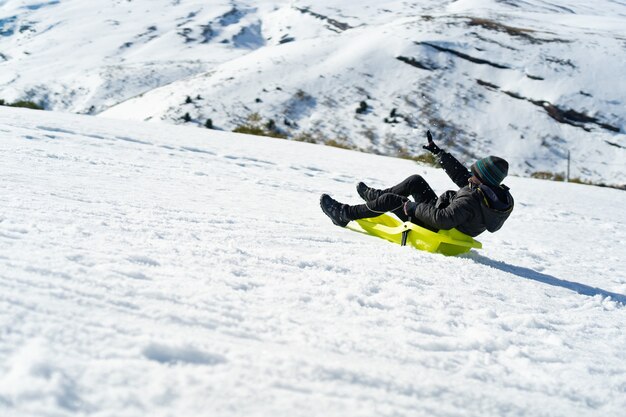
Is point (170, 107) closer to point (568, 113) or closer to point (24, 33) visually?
point (568, 113)

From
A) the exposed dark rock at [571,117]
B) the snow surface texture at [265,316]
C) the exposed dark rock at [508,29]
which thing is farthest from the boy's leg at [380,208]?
the exposed dark rock at [508,29]

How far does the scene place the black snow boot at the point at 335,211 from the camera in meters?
5.43

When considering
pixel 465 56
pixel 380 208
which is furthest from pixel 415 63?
pixel 380 208

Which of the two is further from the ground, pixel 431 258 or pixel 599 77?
pixel 431 258

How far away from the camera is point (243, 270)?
10.4 ft

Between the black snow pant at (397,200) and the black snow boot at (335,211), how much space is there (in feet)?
0.31

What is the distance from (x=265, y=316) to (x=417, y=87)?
119 feet

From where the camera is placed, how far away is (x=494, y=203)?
175 inches

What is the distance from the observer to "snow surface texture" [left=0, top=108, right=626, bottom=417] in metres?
1.76

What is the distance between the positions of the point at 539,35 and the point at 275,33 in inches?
1803

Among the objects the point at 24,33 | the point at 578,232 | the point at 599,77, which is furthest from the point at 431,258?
the point at 24,33

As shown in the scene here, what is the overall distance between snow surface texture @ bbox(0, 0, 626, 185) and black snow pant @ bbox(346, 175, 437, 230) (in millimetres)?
23854

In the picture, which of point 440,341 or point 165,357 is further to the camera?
point 440,341

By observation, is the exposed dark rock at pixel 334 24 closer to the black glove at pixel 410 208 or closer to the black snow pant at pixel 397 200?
the black snow pant at pixel 397 200
